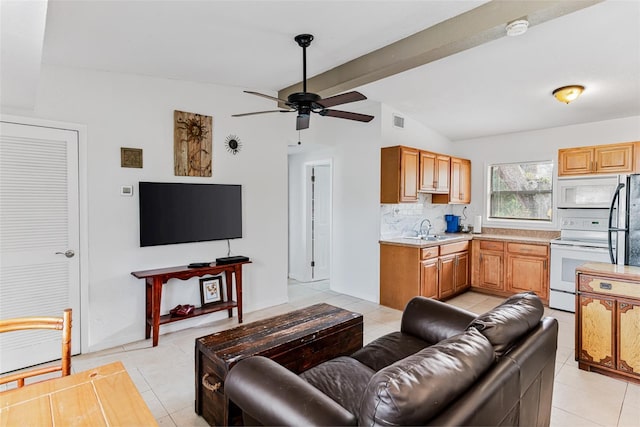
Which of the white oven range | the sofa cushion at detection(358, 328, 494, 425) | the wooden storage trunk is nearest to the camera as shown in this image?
the sofa cushion at detection(358, 328, 494, 425)

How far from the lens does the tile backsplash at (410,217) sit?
4.84 metres

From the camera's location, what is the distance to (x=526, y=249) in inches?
185

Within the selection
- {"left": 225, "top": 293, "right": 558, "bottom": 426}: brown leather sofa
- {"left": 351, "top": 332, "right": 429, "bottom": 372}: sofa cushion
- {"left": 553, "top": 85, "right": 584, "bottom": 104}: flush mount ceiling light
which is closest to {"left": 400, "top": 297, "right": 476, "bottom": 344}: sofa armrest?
{"left": 351, "top": 332, "right": 429, "bottom": 372}: sofa cushion

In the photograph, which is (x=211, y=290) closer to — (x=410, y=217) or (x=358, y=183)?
(x=358, y=183)

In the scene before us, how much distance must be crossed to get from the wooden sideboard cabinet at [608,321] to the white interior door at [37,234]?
14.5ft

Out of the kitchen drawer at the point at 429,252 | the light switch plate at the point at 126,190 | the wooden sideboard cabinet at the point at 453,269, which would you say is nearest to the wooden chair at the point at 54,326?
the light switch plate at the point at 126,190

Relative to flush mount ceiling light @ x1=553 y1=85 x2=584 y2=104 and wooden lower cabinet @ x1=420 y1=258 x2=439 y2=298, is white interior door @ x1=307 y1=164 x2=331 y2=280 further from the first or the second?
flush mount ceiling light @ x1=553 y1=85 x2=584 y2=104

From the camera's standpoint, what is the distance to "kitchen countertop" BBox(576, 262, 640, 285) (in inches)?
103

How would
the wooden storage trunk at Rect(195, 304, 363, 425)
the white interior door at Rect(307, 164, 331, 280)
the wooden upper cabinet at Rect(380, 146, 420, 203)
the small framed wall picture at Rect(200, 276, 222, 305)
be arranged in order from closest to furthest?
the wooden storage trunk at Rect(195, 304, 363, 425), the small framed wall picture at Rect(200, 276, 222, 305), the wooden upper cabinet at Rect(380, 146, 420, 203), the white interior door at Rect(307, 164, 331, 280)

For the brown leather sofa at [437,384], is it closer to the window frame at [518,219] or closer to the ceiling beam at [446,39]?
the ceiling beam at [446,39]

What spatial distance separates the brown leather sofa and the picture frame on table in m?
2.19

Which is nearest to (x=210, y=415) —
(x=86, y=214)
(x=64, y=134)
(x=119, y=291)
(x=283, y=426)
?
(x=283, y=426)

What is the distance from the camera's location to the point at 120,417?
3.72 feet

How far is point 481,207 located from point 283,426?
542 cm
